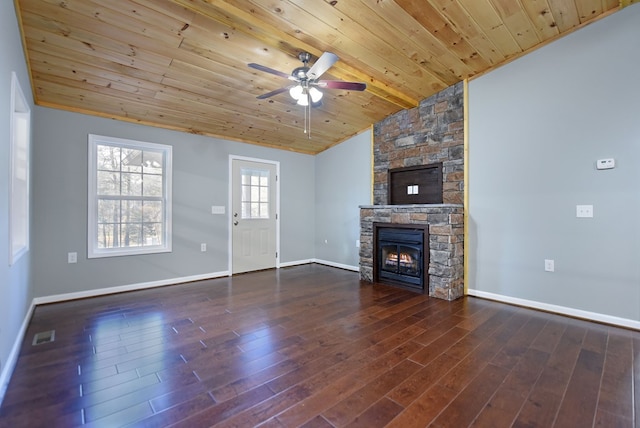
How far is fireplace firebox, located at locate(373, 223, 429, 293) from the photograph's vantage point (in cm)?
387

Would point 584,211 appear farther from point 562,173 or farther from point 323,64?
point 323,64

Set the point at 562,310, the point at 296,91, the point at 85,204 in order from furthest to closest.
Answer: the point at 85,204
the point at 562,310
the point at 296,91

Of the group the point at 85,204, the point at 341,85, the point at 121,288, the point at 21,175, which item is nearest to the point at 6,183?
the point at 21,175

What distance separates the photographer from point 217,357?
216cm

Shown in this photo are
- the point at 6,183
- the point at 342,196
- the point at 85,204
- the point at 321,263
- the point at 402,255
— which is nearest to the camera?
the point at 6,183

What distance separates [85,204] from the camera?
354 centimetres

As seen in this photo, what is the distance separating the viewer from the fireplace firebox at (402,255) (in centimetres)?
387

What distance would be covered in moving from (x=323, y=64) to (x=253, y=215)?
3.22 metres

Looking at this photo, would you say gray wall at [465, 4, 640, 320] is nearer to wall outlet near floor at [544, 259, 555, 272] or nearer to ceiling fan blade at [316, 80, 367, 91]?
wall outlet near floor at [544, 259, 555, 272]

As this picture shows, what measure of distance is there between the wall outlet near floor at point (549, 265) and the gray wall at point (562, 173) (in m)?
0.04

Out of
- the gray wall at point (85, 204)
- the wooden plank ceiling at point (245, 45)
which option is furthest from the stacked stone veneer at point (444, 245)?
the gray wall at point (85, 204)

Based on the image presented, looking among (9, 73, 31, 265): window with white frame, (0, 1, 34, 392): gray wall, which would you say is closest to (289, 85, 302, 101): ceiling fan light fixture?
(0, 1, 34, 392): gray wall

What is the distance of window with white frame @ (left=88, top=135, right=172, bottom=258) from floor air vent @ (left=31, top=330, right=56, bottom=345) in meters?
1.24

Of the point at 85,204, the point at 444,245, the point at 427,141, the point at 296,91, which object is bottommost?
the point at 444,245
